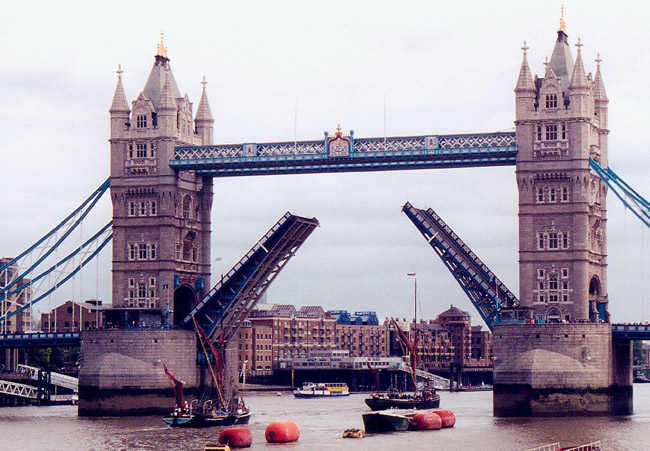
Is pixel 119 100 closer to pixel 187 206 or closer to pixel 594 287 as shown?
pixel 187 206

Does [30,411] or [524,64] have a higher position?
[524,64]

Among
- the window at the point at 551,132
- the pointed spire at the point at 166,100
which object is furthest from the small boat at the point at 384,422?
the pointed spire at the point at 166,100

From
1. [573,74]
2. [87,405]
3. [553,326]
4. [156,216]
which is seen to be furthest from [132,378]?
[573,74]

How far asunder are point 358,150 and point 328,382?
74.8 metres

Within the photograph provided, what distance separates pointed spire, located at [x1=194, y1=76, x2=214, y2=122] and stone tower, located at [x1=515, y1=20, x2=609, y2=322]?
2564cm

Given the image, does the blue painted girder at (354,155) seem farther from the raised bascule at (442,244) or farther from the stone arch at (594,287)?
the stone arch at (594,287)

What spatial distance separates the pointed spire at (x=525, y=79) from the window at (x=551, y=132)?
9.72ft

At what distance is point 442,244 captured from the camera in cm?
9925

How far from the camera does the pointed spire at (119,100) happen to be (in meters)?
109

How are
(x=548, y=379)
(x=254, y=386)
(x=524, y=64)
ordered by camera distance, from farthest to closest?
(x=254, y=386)
(x=524, y=64)
(x=548, y=379)

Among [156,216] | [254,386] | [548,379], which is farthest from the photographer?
[254,386]

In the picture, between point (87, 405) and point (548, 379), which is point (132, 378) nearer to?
point (87, 405)

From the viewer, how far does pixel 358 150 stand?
10350cm

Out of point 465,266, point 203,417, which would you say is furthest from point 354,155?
point 203,417
